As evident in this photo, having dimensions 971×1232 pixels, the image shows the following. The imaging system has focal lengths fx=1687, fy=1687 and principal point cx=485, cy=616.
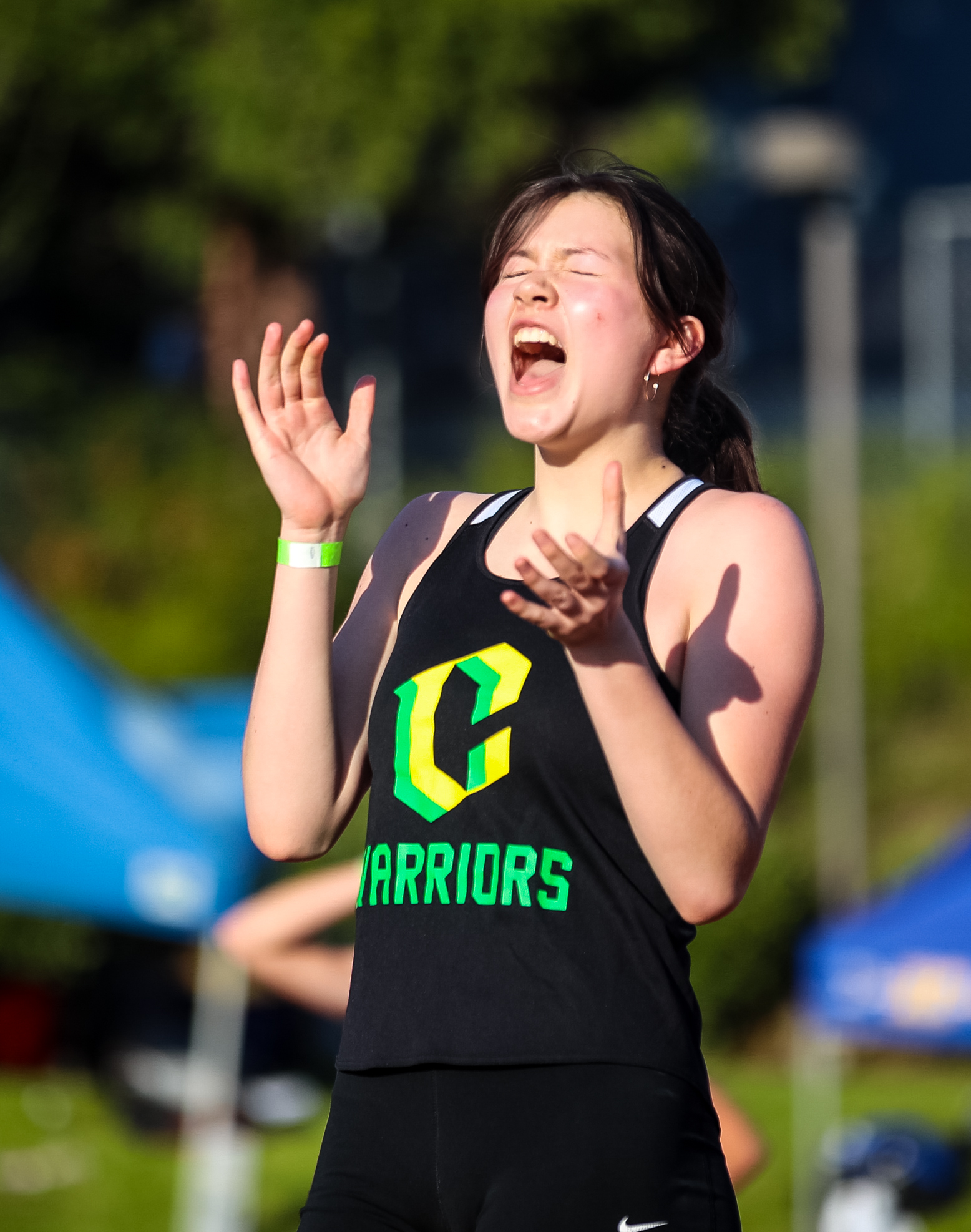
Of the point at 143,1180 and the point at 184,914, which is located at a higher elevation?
the point at 184,914

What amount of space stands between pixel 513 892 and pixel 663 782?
234 millimetres

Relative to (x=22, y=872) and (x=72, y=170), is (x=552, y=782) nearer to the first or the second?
(x=22, y=872)

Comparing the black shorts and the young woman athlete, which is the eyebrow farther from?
the black shorts

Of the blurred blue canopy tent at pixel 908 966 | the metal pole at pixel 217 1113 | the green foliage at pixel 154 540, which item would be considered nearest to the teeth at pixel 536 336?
the blurred blue canopy tent at pixel 908 966

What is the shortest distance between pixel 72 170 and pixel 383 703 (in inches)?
487

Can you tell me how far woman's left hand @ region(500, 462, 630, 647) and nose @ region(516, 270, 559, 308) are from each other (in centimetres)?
40

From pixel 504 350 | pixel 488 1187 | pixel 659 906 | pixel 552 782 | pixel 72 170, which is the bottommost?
pixel 488 1187

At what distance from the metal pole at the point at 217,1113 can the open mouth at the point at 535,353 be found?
3.76m

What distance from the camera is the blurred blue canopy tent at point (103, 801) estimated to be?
4.84 metres

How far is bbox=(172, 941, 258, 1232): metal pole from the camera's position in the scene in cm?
564

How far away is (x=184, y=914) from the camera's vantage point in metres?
4.80

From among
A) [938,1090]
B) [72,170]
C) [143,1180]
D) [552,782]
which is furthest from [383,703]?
[72,170]

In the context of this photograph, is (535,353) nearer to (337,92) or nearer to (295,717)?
(295,717)

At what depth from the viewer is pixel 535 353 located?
1.93 m
